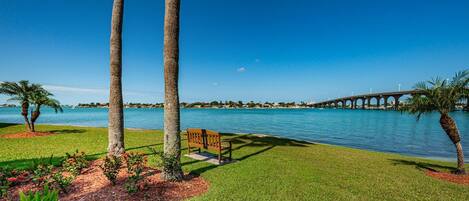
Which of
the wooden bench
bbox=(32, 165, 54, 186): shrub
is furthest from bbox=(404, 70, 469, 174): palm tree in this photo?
bbox=(32, 165, 54, 186): shrub

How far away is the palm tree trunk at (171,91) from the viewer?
5.71m

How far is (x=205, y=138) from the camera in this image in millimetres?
8711

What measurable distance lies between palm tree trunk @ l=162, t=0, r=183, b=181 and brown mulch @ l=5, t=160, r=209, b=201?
38 cm

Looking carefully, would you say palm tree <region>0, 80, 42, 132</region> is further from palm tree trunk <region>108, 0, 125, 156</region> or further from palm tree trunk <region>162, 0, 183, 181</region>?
palm tree trunk <region>162, 0, 183, 181</region>

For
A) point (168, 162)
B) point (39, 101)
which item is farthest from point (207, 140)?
point (39, 101)

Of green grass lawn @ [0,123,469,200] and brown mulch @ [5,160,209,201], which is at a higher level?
brown mulch @ [5,160,209,201]

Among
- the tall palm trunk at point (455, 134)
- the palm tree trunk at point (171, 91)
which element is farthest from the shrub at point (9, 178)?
the tall palm trunk at point (455, 134)

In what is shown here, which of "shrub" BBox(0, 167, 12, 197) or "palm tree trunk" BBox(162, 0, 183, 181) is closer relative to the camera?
"shrub" BBox(0, 167, 12, 197)

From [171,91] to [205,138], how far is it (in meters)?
3.47

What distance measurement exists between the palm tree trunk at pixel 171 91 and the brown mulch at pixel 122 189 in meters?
0.38

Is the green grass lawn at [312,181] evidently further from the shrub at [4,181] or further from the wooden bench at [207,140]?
Answer: the shrub at [4,181]

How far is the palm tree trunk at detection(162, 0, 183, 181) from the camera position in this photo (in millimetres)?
5711

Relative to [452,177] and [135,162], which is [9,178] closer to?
[135,162]

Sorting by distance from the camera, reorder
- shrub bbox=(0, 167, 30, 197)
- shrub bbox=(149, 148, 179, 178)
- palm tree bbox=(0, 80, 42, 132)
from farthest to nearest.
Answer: palm tree bbox=(0, 80, 42, 132)
shrub bbox=(149, 148, 179, 178)
shrub bbox=(0, 167, 30, 197)
